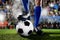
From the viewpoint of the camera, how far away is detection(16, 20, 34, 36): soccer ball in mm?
2412

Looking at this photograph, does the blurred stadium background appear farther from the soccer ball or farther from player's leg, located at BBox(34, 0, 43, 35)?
the soccer ball

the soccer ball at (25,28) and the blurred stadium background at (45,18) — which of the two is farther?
the blurred stadium background at (45,18)

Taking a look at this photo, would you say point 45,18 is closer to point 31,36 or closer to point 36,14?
point 36,14

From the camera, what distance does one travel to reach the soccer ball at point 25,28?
2.41 metres

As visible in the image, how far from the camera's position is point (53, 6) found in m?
2.73

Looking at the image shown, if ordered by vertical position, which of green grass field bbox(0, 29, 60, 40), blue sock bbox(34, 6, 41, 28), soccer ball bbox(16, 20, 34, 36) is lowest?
green grass field bbox(0, 29, 60, 40)

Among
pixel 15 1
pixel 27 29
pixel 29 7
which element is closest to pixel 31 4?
pixel 29 7

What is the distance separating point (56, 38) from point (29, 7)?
682mm

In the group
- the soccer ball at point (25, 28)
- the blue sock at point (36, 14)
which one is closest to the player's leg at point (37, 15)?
the blue sock at point (36, 14)

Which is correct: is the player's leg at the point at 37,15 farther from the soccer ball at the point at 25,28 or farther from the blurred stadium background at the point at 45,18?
the soccer ball at the point at 25,28

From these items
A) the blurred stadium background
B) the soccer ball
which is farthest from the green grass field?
the soccer ball

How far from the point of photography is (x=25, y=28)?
2.41m

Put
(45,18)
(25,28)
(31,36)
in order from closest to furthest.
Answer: (25,28) < (31,36) < (45,18)

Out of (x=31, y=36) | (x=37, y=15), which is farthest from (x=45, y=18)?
(x=31, y=36)
